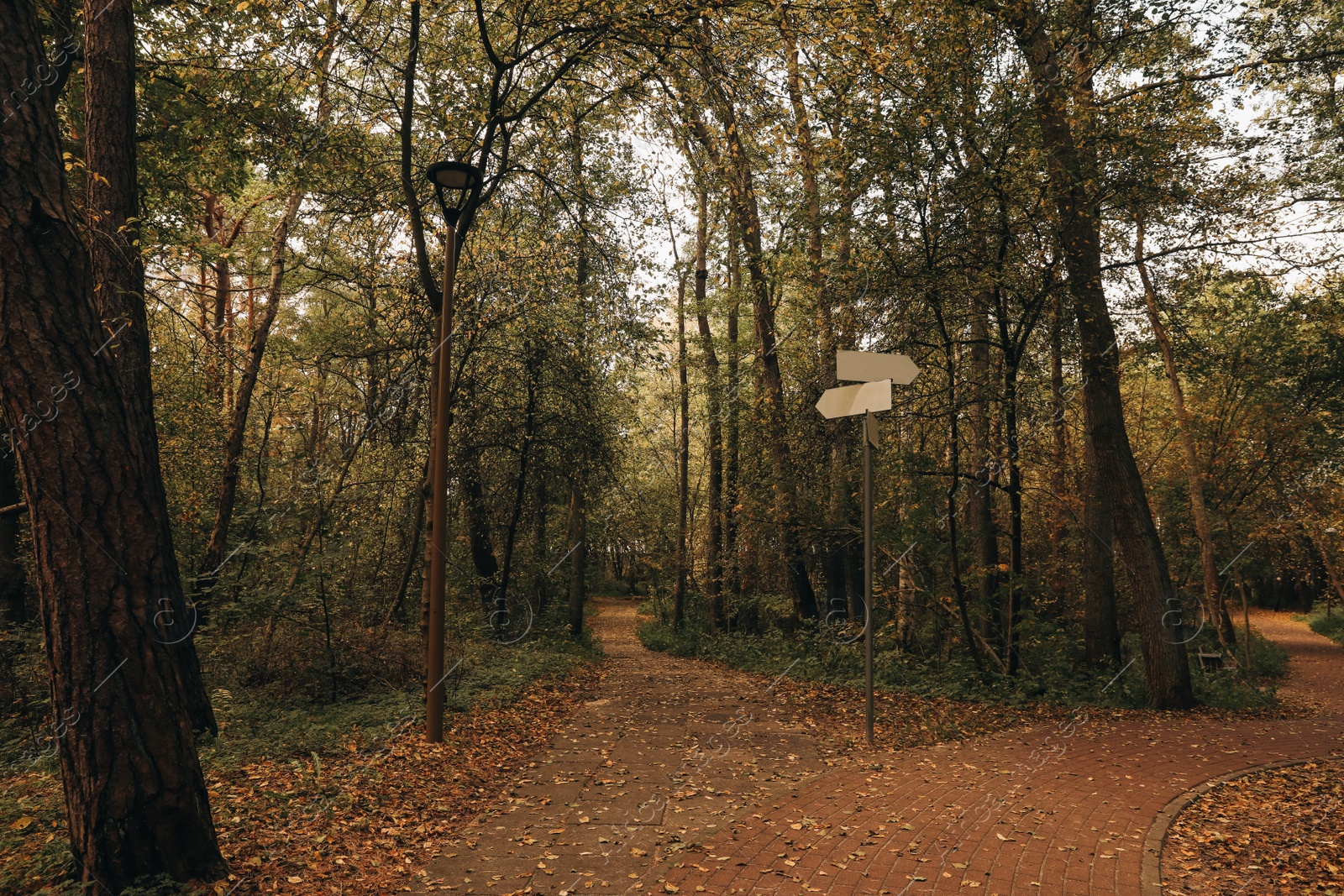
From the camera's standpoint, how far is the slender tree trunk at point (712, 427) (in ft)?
54.3

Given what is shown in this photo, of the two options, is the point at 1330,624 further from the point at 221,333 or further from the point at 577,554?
the point at 221,333

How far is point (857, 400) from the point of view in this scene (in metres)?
5.99

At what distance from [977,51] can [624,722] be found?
9115mm

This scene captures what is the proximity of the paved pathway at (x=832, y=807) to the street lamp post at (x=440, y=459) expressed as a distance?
121cm

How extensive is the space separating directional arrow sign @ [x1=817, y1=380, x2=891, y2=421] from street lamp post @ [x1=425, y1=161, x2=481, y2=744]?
3.59 metres

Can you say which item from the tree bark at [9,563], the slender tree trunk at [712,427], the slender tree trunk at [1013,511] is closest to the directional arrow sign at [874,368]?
the slender tree trunk at [1013,511]

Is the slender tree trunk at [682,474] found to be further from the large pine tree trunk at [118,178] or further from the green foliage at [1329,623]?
the green foliage at [1329,623]

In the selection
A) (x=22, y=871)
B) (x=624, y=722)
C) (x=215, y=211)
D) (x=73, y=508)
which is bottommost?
(x=624, y=722)

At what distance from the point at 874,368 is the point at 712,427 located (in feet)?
35.3

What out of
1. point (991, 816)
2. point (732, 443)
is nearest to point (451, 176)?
point (991, 816)

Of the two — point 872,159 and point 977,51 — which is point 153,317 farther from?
point 977,51

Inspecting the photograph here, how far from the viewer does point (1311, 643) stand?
25.5 metres

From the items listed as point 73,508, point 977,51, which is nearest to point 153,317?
point 73,508

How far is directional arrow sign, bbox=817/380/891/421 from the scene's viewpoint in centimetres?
→ 582
